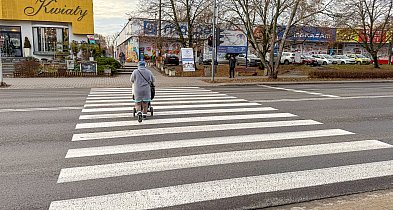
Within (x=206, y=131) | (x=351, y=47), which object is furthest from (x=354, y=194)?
(x=351, y=47)

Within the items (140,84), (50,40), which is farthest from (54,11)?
(140,84)

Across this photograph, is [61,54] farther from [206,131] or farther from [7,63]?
[206,131]

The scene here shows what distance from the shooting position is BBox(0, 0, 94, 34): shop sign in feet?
89.3

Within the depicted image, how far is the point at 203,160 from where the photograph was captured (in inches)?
193

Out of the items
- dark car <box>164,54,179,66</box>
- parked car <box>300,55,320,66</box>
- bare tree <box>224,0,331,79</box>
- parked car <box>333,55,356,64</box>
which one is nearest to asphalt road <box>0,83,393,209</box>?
bare tree <box>224,0,331,79</box>

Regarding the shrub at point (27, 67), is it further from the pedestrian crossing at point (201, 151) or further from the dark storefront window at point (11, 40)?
the pedestrian crossing at point (201, 151)

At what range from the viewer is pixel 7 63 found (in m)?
24.1

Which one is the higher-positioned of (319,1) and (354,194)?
(319,1)

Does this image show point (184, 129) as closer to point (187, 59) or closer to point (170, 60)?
point (187, 59)

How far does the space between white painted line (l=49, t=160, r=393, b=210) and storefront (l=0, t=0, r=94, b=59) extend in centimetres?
2837

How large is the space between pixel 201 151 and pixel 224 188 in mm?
1466

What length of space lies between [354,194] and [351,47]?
6770 cm

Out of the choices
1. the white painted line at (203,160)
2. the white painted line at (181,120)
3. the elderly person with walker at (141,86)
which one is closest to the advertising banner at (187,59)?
the white painted line at (181,120)

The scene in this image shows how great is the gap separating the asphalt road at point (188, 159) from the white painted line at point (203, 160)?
0.6 inches
